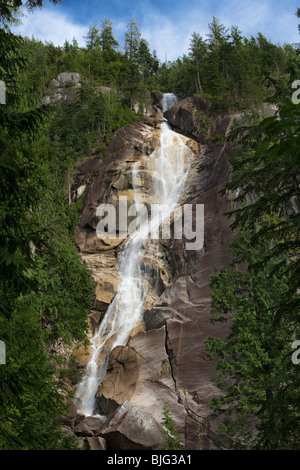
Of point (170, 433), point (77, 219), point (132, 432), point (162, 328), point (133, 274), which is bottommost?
point (132, 432)

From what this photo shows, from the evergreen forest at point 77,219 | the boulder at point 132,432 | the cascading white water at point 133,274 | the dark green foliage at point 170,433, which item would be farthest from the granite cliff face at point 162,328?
the dark green foliage at point 170,433

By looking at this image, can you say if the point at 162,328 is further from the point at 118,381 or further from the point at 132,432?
the point at 132,432

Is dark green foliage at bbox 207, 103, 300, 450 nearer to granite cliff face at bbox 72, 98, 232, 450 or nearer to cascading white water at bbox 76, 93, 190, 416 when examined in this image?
granite cliff face at bbox 72, 98, 232, 450

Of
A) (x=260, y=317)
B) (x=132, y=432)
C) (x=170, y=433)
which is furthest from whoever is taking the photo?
(x=132, y=432)

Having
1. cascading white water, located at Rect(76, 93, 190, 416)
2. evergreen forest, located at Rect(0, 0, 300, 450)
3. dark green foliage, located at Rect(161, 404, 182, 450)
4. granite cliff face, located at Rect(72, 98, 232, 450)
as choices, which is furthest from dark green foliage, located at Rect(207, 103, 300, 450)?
cascading white water, located at Rect(76, 93, 190, 416)

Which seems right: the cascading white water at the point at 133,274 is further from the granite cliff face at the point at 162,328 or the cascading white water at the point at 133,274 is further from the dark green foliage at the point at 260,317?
the dark green foliage at the point at 260,317

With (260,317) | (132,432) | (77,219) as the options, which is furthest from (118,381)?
(77,219)

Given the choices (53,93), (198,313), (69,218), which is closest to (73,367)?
(198,313)

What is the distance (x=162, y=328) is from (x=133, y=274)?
7602mm

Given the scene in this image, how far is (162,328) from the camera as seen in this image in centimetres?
1862

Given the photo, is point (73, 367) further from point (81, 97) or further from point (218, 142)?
point (81, 97)

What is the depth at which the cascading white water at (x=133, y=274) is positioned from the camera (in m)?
19.9

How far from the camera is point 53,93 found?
156 ft

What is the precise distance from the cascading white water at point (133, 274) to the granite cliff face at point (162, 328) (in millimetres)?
615
